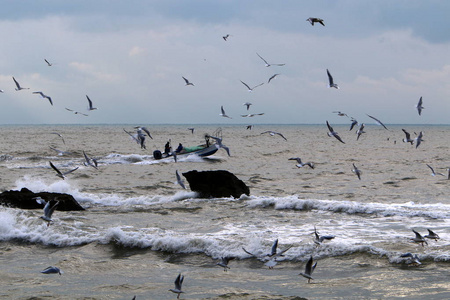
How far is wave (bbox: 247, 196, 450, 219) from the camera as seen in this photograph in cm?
1703

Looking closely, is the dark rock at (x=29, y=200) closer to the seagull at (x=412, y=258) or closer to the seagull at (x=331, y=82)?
the seagull at (x=331, y=82)

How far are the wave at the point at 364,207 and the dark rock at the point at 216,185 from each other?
52.9 inches

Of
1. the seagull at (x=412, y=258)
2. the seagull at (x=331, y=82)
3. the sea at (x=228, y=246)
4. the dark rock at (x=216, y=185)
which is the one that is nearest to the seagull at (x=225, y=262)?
the sea at (x=228, y=246)

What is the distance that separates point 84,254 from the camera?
1245 centimetres

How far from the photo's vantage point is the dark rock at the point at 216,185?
2114 cm

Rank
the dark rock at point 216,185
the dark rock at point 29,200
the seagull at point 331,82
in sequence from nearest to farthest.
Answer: the seagull at point 331,82, the dark rock at point 29,200, the dark rock at point 216,185

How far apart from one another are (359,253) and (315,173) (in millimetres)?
22625

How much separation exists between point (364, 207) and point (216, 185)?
602 cm

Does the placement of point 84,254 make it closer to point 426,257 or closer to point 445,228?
point 426,257

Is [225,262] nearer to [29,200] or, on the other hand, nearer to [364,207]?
[364,207]

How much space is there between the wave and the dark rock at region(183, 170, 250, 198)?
1343mm

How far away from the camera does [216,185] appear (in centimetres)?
2152

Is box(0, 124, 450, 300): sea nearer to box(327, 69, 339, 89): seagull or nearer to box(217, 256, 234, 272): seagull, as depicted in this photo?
box(217, 256, 234, 272): seagull

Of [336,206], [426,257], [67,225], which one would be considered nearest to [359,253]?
[426,257]
